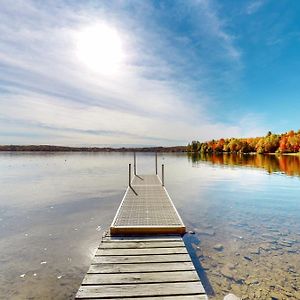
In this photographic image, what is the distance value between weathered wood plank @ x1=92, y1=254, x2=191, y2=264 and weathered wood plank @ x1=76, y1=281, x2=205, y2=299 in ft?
4.00

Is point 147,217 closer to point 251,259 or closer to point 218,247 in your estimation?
point 218,247

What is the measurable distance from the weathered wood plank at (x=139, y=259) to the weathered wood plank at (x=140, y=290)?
1219 millimetres

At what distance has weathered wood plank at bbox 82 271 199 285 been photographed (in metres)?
6.16

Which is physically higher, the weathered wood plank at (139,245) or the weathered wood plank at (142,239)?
the weathered wood plank at (139,245)

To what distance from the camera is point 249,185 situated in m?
27.8

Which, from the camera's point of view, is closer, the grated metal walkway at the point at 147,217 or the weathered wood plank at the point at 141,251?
the weathered wood plank at the point at 141,251

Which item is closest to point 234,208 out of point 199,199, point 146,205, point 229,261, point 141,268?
point 199,199

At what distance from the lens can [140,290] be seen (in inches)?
229

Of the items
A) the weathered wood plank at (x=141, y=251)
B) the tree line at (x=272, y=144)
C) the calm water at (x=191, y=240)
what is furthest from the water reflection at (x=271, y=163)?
the weathered wood plank at (x=141, y=251)

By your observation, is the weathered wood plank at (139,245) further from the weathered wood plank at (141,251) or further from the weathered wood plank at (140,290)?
the weathered wood plank at (140,290)

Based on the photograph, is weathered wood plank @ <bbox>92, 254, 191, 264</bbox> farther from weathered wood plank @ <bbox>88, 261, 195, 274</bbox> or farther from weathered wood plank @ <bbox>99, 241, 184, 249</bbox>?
weathered wood plank @ <bbox>99, 241, 184, 249</bbox>

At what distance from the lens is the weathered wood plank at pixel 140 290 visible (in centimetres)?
563

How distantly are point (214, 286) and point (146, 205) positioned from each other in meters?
7.01

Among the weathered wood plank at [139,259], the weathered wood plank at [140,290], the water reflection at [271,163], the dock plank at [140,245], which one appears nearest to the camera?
the weathered wood plank at [140,290]
